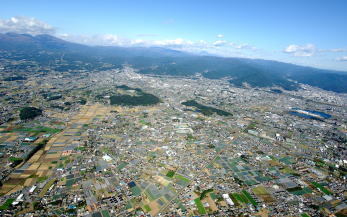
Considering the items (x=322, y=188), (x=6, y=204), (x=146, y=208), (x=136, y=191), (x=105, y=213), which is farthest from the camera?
(x=322, y=188)

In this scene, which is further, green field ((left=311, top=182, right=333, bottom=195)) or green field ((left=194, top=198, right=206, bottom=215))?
green field ((left=311, top=182, right=333, bottom=195))

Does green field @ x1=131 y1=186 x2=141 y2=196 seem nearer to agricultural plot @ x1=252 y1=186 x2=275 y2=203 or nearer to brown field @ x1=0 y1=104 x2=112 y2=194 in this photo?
brown field @ x1=0 y1=104 x2=112 y2=194

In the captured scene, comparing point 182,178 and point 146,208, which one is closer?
point 146,208

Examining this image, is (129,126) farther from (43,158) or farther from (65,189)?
(65,189)

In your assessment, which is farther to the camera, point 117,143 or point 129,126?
point 129,126

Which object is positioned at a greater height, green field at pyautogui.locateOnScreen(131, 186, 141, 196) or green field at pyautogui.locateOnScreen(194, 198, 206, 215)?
green field at pyautogui.locateOnScreen(194, 198, 206, 215)

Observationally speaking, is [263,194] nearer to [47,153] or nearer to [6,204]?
[6,204]

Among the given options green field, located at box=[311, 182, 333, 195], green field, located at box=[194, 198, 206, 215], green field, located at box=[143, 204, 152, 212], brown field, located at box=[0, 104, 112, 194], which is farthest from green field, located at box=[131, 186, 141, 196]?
green field, located at box=[311, 182, 333, 195]

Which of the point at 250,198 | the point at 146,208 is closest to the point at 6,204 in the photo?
the point at 146,208

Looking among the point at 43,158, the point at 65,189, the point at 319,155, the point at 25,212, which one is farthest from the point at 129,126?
the point at 319,155

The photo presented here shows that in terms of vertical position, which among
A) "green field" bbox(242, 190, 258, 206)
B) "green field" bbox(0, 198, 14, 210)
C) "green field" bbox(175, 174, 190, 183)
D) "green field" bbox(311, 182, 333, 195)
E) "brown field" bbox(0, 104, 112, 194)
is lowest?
"green field" bbox(0, 198, 14, 210)

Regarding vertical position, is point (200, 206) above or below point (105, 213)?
above
